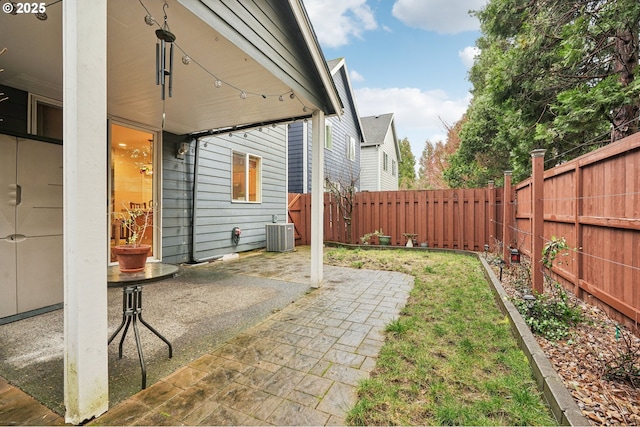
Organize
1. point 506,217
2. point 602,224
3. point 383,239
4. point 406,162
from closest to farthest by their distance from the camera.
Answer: point 602,224 < point 506,217 < point 383,239 < point 406,162

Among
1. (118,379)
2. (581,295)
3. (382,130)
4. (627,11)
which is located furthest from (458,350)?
(382,130)

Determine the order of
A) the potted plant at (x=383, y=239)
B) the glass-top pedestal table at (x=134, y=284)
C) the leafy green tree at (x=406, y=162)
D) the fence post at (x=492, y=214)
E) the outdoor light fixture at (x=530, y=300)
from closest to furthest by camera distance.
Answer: the glass-top pedestal table at (x=134, y=284) → the outdoor light fixture at (x=530, y=300) → the fence post at (x=492, y=214) → the potted plant at (x=383, y=239) → the leafy green tree at (x=406, y=162)

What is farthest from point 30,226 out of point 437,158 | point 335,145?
point 437,158

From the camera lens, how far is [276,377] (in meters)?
2.01

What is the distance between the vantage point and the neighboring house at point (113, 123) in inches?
59.8

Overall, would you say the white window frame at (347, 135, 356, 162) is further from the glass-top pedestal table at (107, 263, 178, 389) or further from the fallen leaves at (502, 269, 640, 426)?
the glass-top pedestal table at (107, 263, 178, 389)

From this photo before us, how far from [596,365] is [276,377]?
7.21 ft

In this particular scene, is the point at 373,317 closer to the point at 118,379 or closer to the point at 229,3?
the point at 118,379

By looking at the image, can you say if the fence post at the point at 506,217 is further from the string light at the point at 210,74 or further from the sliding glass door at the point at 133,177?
the sliding glass door at the point at 133,177

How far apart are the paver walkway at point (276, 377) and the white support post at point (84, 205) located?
0.29 metres

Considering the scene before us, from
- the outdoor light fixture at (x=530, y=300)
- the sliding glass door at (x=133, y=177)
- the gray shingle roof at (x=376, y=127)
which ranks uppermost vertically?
the gray shingle roof at (x=376, y=127)

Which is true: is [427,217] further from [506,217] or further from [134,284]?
[134,284]

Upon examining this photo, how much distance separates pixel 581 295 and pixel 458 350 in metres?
1.93

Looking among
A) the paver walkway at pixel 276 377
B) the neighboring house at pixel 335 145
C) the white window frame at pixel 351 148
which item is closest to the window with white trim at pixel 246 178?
the neighboring house at pixel 335 145
